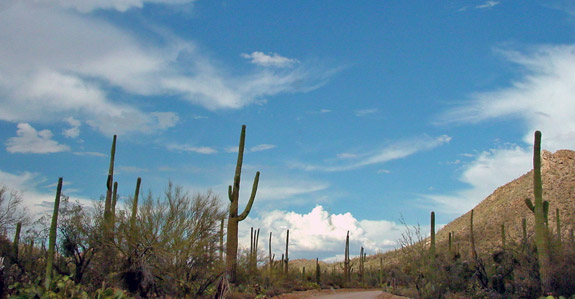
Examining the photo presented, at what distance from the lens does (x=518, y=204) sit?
220 feet

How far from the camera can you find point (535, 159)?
2159 centimetres

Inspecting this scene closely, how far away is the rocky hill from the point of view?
5791cm

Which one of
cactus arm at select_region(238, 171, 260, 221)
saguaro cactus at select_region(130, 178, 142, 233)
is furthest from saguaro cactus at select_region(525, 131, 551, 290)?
saguaro cactus at select_region(130, 178, 142, 233)

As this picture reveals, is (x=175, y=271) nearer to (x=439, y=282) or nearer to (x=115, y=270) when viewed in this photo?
(x=115, y=270)

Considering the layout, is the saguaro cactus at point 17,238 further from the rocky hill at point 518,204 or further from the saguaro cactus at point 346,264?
the rocky hill at point 518,204

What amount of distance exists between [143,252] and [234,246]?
580 centimetres

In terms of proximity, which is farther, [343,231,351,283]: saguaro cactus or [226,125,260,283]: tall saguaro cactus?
[343,231,351,283]: saguaro cactus

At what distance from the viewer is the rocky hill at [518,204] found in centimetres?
5791

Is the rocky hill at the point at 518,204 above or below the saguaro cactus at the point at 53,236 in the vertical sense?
above

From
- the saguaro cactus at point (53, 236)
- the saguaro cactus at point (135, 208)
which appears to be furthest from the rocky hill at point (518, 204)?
the saguaro cactus at point (53, 236)

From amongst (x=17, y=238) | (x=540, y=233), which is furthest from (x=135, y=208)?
(x=540, y=233)

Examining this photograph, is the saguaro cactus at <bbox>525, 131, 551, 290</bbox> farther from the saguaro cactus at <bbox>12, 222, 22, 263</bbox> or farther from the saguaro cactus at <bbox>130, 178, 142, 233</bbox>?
the saguaro cactus at <bbox>12, 222, 22, 263</bbox>

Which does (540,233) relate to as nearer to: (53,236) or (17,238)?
(53,236)

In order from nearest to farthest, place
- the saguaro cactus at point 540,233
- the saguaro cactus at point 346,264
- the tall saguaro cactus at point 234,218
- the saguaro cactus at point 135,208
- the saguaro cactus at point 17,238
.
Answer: the saguaro cactus at point 540,233
the saguaro cactus at point 135,208
the tall saguaro cactus at point 234,218
the saguaro cactus at point 17,238
the saguaro cactus at point 346,264
